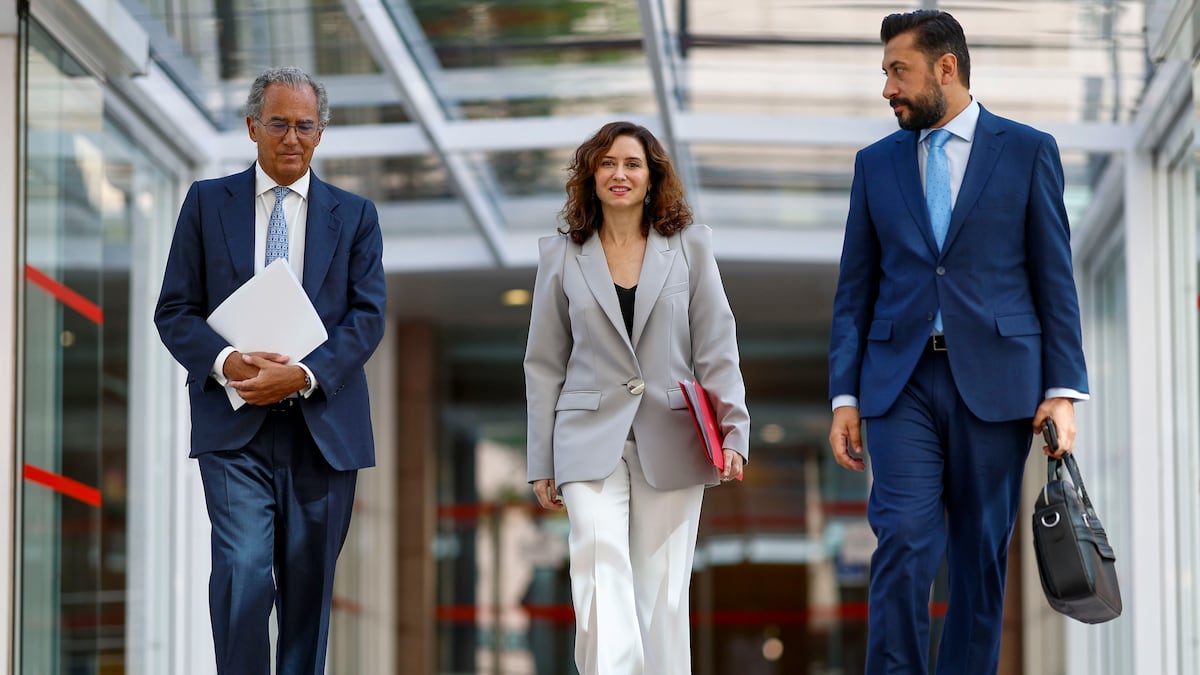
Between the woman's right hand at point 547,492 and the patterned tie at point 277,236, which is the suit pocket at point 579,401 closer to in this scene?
the woman's right hand at point 547,492

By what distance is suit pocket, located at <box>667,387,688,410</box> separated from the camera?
5684 millimetres

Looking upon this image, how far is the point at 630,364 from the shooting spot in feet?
18.7

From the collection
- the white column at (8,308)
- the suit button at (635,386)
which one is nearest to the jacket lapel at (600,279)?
the suit button at (635,386)

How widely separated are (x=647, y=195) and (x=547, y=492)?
1.06 metres

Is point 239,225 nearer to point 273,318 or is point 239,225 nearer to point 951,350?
point 273,318

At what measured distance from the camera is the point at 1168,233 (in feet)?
36.6

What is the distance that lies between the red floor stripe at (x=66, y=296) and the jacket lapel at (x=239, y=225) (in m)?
3.17

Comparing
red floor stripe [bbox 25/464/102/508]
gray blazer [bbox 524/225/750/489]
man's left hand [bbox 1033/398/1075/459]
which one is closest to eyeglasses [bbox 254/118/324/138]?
gray blazer [bbox 524/225/750/489]

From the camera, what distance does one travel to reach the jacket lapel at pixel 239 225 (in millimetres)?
5414

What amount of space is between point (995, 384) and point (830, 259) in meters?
10.0

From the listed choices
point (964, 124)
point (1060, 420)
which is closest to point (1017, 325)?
point (1060, 420)

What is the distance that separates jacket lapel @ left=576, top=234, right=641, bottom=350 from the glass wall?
3520mm

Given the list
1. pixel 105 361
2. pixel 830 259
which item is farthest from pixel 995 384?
pixel 830 259

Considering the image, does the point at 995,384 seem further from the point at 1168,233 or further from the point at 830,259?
the point at 830,259
